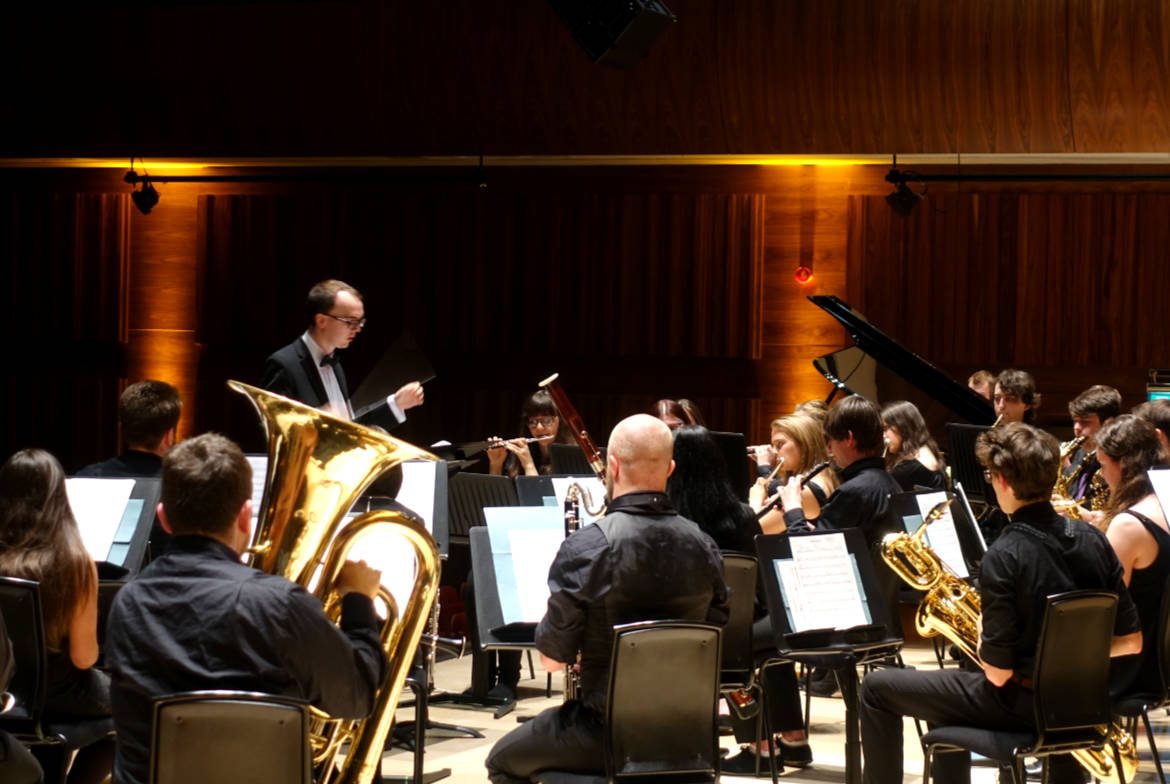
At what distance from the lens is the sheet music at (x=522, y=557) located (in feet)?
13.3

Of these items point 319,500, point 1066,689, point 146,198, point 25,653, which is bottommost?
point 1066,689

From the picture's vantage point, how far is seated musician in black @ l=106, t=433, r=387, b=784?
2.51 metres

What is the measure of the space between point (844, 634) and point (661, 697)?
Result: 1250 millimetres

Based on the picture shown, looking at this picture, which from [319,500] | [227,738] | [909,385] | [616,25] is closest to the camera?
[227,738]

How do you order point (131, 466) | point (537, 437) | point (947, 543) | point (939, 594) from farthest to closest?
point (537, 437)
point (947, 543)
point (131, 466)
point (939, 594)

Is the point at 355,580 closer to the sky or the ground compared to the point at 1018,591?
closer to the sky

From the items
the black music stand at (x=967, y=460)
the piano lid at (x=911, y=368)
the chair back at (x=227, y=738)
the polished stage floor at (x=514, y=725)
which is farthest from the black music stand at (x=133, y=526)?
the piano lid at (x=911, y=368)

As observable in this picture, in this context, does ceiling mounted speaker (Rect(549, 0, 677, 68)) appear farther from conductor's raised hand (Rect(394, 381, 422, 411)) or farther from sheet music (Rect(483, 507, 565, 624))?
sheet music (Rect(483, 507, 565, 624))

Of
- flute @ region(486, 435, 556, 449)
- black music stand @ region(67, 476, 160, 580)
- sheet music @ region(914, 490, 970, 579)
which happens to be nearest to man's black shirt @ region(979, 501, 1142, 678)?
sheet music @ region(914, 490, 970, 579)

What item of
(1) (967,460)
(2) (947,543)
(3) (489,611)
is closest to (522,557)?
(3) (489,611)

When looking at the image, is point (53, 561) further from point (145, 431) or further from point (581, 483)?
point (581, 483)

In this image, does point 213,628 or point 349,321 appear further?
point 349,321

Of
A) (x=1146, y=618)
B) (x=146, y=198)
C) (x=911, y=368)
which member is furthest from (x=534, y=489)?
(x=146, y=198)

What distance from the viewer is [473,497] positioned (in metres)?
6.20
